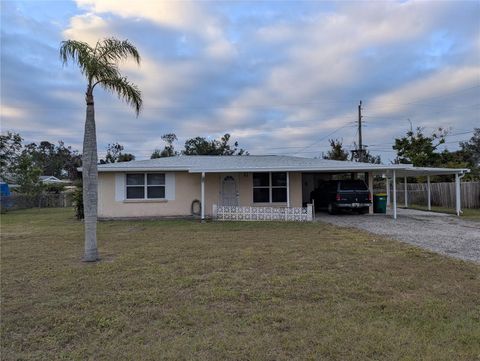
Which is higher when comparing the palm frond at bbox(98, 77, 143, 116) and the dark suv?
the palm frond at bbox(98, 77, 143, 116)

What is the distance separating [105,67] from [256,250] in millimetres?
5166

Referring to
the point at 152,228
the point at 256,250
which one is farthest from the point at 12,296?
the point at 152,228

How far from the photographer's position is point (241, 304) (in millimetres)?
5137

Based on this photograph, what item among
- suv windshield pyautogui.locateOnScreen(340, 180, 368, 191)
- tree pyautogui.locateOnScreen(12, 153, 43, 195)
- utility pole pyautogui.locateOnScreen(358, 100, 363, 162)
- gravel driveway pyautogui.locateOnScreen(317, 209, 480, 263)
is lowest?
gravel driveway pyautogui.locateOnScreen(317, 209, 480, 263)

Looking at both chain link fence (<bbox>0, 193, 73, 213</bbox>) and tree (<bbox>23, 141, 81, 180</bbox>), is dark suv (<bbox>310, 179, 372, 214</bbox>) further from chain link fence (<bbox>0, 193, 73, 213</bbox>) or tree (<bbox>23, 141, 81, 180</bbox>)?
tree (<bbox>23, 141, 81, 180</bbox>)

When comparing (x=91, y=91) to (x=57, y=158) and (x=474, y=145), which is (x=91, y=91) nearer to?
(x=474, y=145)

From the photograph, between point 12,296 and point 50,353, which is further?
point 12,296

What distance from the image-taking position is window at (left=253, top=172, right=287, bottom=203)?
59.7 feet

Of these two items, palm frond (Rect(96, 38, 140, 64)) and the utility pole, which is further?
the utility pole

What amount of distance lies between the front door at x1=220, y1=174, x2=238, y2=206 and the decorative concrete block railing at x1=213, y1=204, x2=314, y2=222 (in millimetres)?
1409

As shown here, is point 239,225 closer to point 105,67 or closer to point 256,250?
point 256,250

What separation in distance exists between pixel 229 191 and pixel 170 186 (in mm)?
2676

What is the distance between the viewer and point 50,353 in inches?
151

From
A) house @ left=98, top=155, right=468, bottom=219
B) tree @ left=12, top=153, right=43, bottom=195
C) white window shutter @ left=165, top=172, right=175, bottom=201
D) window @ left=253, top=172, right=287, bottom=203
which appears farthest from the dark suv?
tree @ left=12, top=153, right=43, bottom=195
